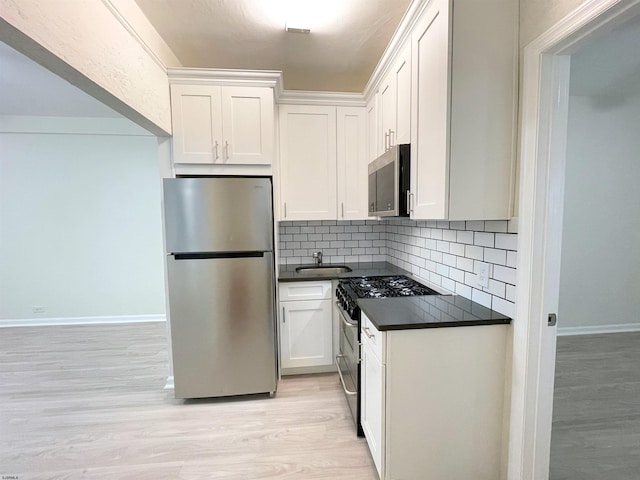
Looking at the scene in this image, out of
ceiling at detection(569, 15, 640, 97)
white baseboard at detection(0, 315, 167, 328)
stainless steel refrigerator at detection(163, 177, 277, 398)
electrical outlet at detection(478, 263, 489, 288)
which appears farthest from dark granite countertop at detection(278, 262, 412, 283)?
white baseboard at detection(0, 315, 167, 328)

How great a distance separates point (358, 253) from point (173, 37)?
2.47 meters

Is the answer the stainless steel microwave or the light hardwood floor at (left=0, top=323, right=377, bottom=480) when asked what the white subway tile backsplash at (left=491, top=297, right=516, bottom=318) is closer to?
the stainless steel microwave

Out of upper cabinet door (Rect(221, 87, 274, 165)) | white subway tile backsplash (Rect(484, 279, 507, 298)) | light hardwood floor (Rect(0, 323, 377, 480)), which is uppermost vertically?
upper cabinet door (Rect(221, 87, 274, 165))

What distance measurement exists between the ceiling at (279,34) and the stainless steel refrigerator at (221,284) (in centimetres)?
103

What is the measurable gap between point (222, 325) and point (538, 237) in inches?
81.3

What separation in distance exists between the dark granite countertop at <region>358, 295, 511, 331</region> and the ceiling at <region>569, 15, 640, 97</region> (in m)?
1.61

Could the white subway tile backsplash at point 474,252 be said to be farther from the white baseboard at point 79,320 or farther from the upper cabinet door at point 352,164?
the white baseboard at point 79,320

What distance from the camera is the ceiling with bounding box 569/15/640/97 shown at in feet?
6.02

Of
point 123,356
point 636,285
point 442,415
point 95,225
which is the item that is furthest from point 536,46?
point 95,225

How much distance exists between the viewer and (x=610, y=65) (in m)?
2.23

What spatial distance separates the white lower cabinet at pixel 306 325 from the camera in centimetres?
241

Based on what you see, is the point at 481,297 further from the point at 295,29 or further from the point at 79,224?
the point at 79,224

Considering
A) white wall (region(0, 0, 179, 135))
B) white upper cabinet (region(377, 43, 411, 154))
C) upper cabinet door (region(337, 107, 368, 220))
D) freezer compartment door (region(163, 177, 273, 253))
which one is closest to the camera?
white wall (region(0, 0, 179, 135))

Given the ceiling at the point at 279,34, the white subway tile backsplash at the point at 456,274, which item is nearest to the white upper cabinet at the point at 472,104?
the white subway tile backsplash at the point at 456,274
